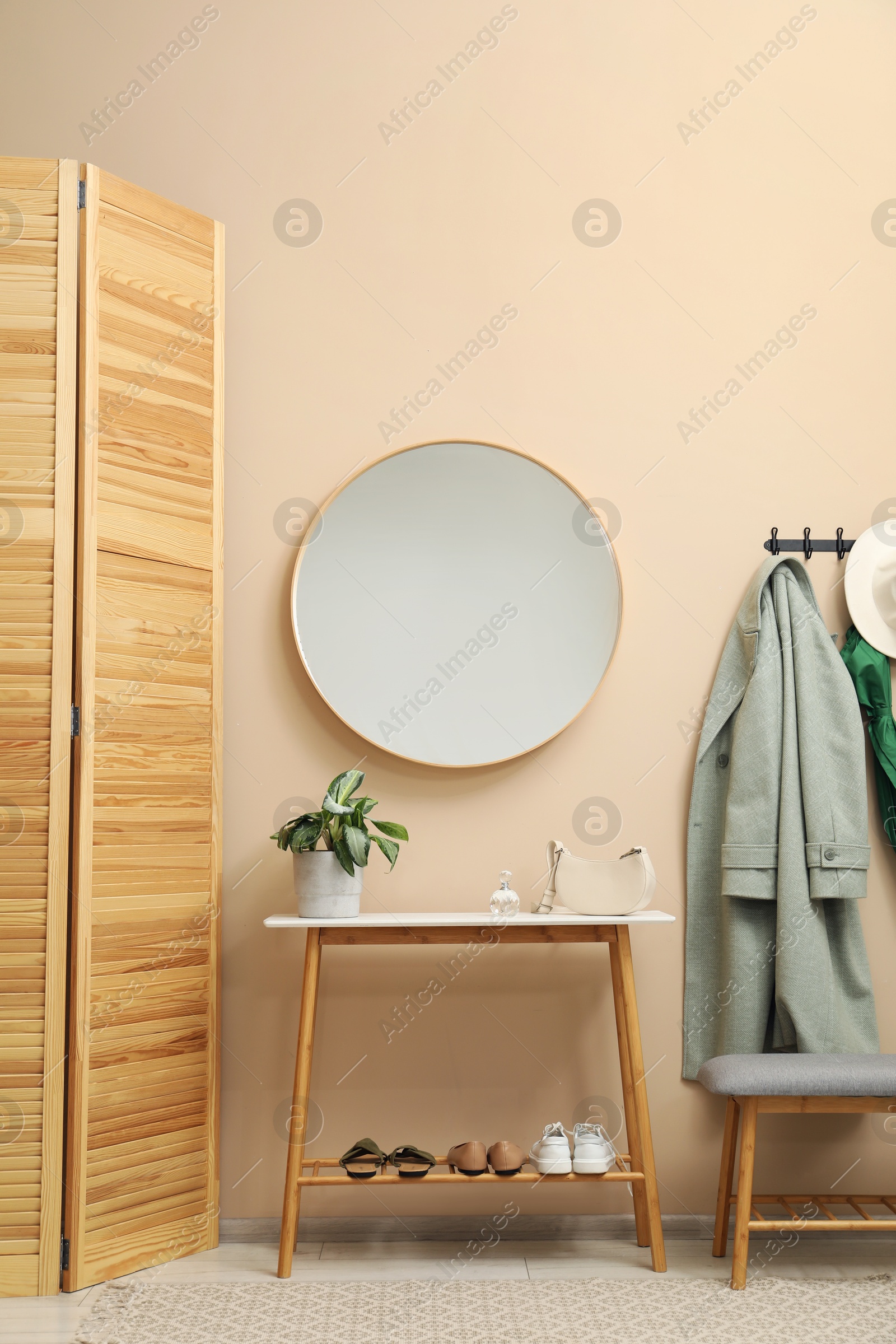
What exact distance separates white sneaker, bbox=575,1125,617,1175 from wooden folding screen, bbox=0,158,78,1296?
3.30 feet

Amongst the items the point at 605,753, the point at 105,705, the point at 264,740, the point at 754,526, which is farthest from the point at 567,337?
the point at 105,705

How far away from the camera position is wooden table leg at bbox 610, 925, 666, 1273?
72.6 inches

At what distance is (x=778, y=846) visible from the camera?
208cm

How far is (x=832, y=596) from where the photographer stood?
2291 millimetres

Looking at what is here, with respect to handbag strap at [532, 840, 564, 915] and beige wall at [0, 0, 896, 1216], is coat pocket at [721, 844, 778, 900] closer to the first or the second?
beige wall at [0, 0, 896, 1216]

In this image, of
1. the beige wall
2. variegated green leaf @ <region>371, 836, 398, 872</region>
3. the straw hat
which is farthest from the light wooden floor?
the straw hat

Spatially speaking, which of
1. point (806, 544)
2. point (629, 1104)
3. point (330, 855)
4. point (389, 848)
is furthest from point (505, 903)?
point (806, 544)

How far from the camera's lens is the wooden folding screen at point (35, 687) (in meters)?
1.80

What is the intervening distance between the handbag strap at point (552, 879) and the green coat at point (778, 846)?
1.17 ft

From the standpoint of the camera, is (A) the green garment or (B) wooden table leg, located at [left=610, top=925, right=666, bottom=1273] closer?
(B) wooden table leg, located at [left=610, top=925, right=666, bottom=1273]

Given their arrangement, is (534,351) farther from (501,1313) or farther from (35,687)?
(501,1313)

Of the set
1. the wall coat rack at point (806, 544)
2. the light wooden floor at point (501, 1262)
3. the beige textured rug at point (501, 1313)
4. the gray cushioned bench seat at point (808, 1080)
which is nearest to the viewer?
the beige textured rug at point (501, 1313)

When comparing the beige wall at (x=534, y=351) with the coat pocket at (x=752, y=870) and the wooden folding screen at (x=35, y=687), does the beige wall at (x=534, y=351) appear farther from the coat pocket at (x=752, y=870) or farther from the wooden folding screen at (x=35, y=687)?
the wooden folding screen at (x=35, y=687)

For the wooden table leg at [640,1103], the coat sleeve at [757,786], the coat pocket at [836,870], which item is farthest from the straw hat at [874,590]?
the wooden table leg at [640,1103]
